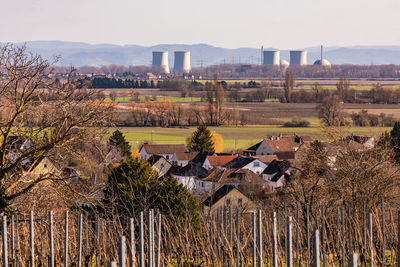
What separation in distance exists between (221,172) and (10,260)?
34.1 metres

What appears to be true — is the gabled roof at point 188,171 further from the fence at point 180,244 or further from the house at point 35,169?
the fence at point 180,244

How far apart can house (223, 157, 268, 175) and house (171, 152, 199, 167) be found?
543 centimetres

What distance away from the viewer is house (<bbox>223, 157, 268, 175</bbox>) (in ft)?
157

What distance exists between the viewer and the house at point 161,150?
5572cm

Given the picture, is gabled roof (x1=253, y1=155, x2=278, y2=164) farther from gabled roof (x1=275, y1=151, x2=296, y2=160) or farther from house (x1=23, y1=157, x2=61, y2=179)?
house (x1=23, y1=157, x2=61, y2=179)

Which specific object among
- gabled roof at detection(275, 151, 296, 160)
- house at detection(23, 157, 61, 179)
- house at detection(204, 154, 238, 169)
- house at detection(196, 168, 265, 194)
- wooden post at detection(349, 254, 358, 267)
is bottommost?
gabled roof at detection(275, 151, 296, 160)

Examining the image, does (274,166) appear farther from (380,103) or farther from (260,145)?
(380,103)

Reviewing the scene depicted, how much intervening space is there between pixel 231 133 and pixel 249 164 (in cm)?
1916

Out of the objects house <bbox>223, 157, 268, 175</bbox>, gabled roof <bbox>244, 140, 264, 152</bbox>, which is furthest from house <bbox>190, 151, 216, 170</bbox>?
gabled roof <bbox>244, 140, 264, 152</bbox>

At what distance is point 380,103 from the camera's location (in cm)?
9700

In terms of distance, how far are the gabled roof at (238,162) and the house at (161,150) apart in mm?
6868

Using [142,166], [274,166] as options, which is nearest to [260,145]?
[274,166]

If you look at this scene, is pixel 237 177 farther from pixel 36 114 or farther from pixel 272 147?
pixel 36 114

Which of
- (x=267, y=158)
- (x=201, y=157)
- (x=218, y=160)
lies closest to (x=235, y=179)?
(x=218, y=160)
